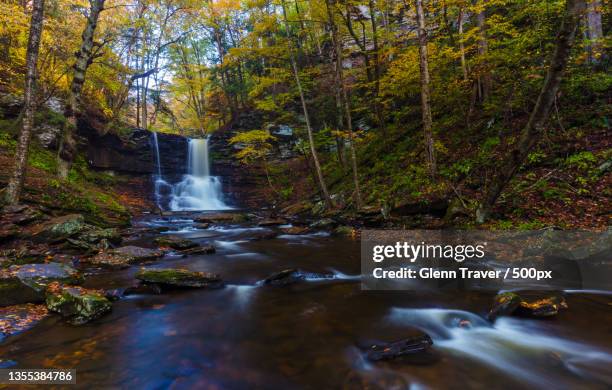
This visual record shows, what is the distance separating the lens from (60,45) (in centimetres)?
1277

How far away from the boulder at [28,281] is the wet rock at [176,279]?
1103 millimetres

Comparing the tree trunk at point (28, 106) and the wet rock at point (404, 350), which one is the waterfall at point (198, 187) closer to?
the tree trunk at point (28, 106)

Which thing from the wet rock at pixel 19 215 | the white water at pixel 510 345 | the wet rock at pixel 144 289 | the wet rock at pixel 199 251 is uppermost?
the wet rock at pixel 19 215

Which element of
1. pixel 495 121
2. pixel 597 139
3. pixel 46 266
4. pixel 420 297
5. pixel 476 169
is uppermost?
pixel 495 121

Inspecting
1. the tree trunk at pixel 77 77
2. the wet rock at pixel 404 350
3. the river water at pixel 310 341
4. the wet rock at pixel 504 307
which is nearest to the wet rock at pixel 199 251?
the river water at pixel 310 341

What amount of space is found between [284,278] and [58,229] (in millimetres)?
5844

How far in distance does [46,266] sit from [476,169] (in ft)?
34.5

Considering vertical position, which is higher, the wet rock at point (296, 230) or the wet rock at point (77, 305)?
the wet rock at point (77, 305)

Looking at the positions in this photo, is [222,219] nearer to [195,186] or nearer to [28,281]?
[195,186]

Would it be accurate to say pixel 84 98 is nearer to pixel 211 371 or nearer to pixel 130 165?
pixel 130 165

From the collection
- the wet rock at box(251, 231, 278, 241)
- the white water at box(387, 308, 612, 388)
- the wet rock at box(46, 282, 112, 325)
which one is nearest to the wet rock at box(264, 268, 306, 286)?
the white water at box(387, 308, 612, 388)

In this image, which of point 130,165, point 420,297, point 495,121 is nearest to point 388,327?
point 420,297

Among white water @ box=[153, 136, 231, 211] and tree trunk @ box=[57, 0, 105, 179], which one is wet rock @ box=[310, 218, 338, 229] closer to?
tree trunk @ box=[57, 0, 105, 179]

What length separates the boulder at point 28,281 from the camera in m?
4.61
